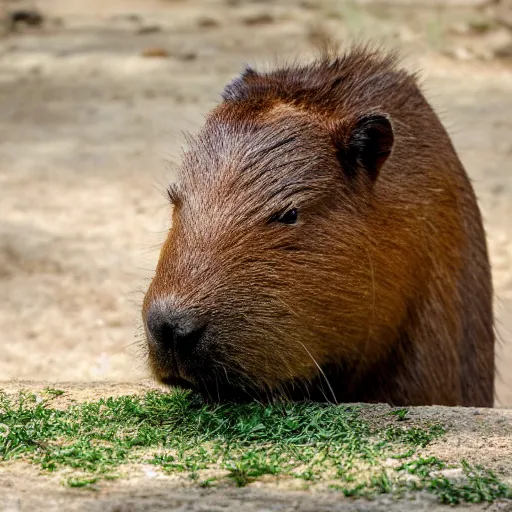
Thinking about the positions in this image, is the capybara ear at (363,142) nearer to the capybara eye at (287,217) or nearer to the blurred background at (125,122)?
the capybara eye at (287,217)

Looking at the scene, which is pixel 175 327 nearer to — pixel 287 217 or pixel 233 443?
pixel 233 443

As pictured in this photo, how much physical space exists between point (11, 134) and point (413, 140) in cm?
627

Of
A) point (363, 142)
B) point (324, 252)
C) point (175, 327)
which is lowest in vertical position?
point (175, 327)

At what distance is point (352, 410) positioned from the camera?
11.4 ft

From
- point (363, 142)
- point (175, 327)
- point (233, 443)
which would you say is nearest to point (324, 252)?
point (363, 142)

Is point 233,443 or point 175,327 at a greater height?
point 175,327

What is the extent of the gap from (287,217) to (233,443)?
1.08 m

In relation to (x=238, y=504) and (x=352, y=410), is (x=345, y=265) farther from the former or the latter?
(x=238, y=504)

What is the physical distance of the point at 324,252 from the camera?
12.9 feet

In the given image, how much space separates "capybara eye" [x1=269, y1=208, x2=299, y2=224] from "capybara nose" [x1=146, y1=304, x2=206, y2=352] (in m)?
0.64

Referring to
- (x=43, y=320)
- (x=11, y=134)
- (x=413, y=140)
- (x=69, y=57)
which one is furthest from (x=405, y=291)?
(x=69, y=57)

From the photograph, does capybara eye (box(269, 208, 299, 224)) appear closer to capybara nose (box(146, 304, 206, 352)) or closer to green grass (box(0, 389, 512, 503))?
capybara nose (box(146, 304, 206, 352))

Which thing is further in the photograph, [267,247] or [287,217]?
[287,217]

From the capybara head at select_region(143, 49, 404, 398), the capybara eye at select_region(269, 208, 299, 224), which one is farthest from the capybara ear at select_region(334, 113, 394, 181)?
the capybara eye at select_region(269, 208, 299, 224)
